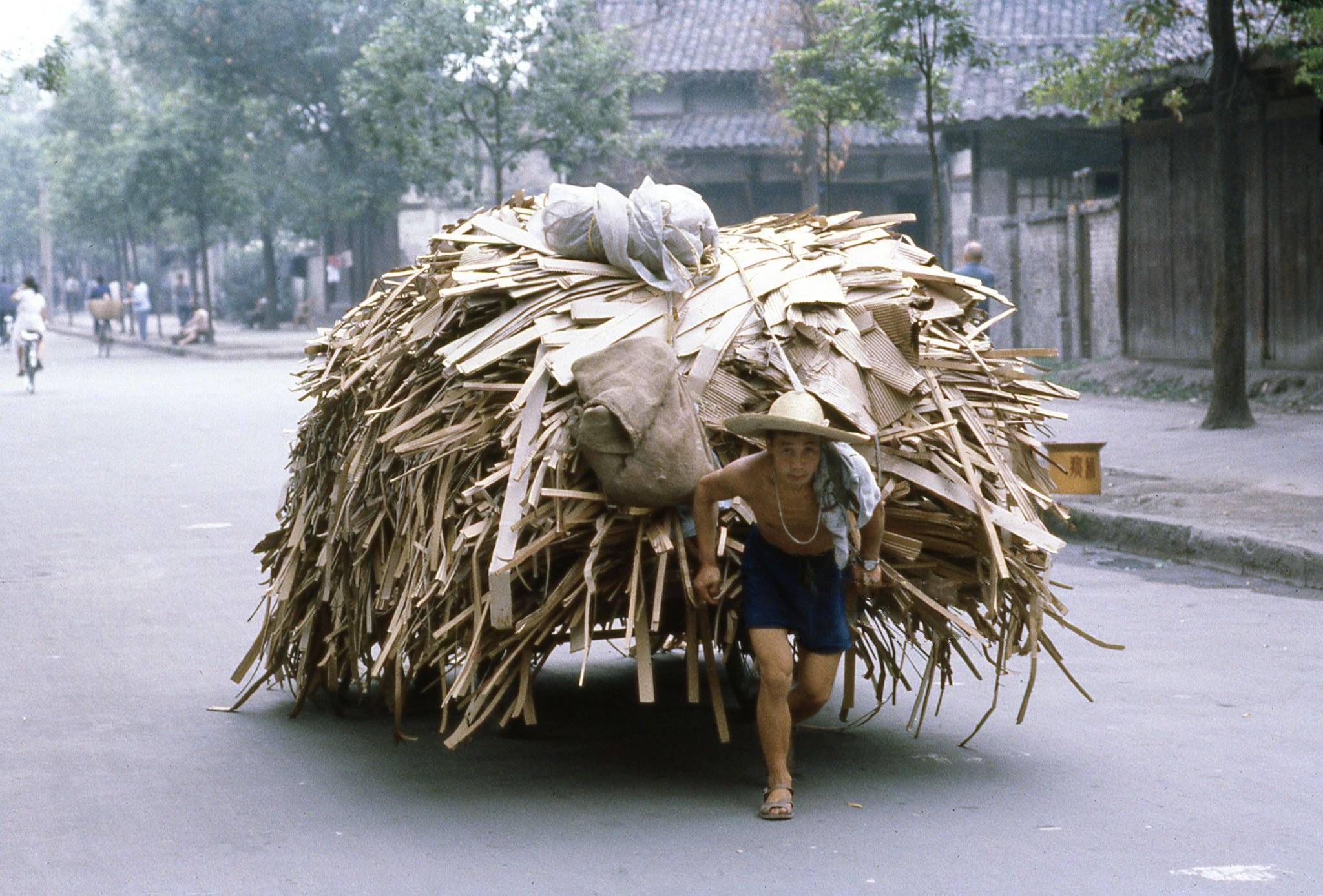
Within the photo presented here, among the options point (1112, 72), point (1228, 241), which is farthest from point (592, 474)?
point (1112, 72)

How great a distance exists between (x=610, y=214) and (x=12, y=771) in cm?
259

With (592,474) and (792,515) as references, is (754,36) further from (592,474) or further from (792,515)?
(792,515)

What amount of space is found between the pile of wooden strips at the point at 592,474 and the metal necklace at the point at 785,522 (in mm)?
224

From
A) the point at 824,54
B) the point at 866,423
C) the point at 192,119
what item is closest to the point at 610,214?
the point at 866,423

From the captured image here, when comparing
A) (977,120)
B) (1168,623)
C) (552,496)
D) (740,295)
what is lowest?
(1168,623)

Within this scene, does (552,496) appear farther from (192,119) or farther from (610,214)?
(192,119)

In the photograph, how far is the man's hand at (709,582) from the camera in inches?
178

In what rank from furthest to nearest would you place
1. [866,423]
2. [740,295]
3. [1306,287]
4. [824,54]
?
1. [824,54]
2. [1306,287]
3. [740,295]
4. [866,423]

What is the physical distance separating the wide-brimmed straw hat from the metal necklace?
150 mm

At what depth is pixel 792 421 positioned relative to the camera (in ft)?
14.4

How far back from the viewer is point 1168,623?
7.53 meters

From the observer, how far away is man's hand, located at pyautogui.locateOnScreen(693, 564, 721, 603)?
4516 millimetres

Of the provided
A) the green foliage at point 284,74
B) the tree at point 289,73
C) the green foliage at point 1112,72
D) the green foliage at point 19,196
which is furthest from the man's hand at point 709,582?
the green foliage at point 19,196

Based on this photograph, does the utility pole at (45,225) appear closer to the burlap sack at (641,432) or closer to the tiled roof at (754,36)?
the tiled roof at (754,36)
